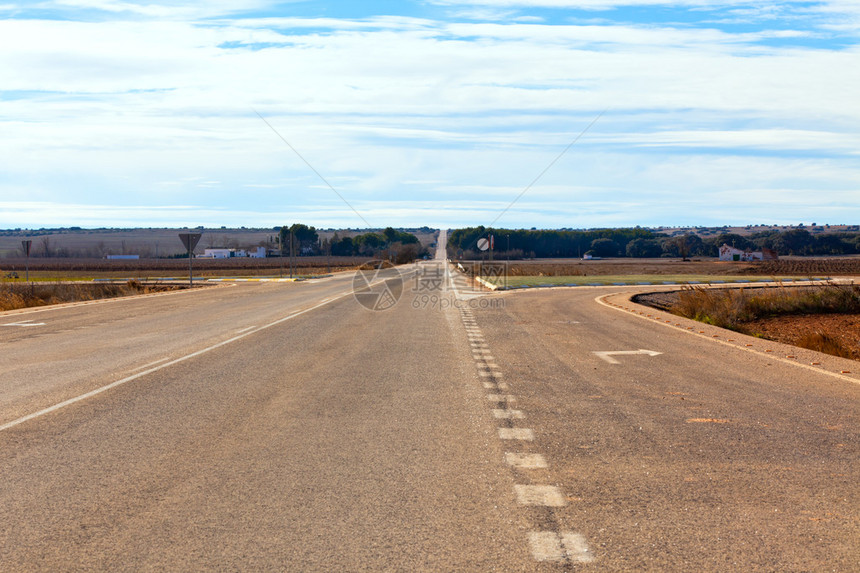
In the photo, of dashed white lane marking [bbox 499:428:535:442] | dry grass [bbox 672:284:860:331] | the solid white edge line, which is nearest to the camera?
dashed white lane marking [bbox 499:428:535:442]

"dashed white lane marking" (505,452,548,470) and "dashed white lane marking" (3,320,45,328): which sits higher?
"dashed white lane marking" (505,452,548,470)

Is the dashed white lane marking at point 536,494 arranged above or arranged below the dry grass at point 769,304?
above

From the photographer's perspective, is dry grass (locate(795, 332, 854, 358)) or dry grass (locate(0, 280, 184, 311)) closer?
dry grass (locate(795, 332, 854, 358))

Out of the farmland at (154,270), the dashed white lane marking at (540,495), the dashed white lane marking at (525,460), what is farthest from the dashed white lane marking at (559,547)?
the farmland at (154,270)

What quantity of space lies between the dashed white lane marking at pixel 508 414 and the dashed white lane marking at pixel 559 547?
11.6ft

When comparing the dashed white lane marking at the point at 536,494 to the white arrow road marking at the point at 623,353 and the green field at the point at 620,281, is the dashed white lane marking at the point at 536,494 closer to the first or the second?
the white arrow road marking at the point at 623,353

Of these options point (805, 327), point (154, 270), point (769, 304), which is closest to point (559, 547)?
point (805, 327)

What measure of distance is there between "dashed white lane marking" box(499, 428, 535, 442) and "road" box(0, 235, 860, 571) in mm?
53

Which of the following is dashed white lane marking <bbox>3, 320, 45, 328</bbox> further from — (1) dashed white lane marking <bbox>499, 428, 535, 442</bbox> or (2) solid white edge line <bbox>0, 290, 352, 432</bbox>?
(1) dashed white lane marking <bbox>499, 428, 535, 442</bbox>

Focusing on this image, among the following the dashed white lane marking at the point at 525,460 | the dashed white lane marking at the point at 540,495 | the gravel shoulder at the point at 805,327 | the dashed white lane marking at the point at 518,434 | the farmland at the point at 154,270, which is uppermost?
the dashed white lane marking at the point at 540,495

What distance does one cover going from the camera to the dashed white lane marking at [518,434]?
7527mm

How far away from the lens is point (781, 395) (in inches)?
395

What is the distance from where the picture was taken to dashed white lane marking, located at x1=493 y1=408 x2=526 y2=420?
8469 millimetres

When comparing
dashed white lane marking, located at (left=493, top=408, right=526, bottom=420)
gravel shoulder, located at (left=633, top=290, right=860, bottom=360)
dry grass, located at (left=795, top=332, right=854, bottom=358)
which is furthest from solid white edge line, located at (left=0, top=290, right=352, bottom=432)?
gravel shoulder, located at (left=633, top=290, right=860, bottom=360)
